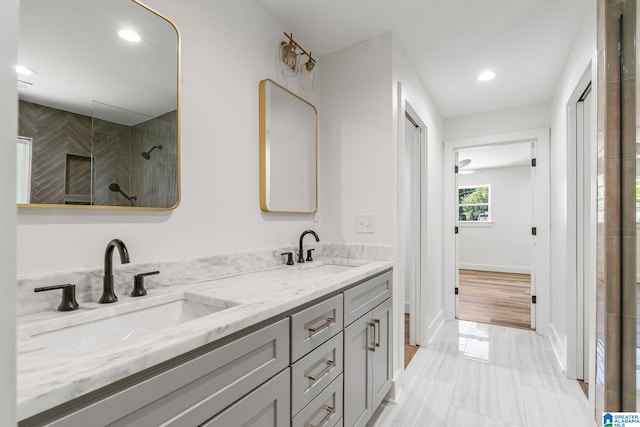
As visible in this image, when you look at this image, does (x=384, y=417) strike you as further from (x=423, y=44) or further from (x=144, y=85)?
(x=423, y=44)

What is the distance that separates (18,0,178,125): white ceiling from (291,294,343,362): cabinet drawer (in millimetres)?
1008

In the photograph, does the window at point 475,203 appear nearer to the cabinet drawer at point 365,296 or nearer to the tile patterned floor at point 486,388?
the tile patterned floor at point 486,388

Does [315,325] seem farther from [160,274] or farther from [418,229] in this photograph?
[418,229]

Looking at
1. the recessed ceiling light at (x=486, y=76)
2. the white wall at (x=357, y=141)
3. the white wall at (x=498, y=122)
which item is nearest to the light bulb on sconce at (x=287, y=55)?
the white wall at (x=357, y=141)

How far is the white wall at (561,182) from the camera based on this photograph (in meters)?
1.93

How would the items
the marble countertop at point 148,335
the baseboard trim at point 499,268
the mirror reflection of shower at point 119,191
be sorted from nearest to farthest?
the marble countertop at point 148,335, the mirror reflection of shower at point 119,191, the baseboard trim at point 499,268

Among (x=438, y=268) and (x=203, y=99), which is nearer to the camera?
(x=203, y=99)

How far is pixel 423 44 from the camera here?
2182mm

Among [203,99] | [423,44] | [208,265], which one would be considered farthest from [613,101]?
[208,265]

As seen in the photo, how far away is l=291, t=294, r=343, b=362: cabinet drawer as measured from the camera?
1057 mm

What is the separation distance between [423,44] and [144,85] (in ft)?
6.19

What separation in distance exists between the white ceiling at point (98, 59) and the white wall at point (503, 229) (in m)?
7.09

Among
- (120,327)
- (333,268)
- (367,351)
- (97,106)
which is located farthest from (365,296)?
(97,106)

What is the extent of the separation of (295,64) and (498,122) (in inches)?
102
